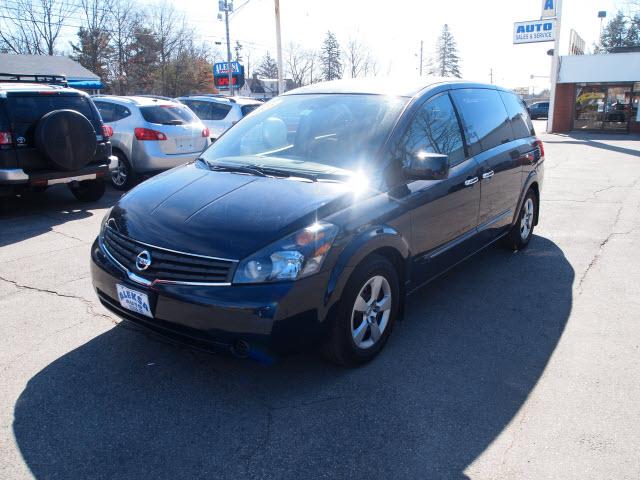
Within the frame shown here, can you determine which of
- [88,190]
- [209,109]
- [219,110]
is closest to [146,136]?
[88,190]

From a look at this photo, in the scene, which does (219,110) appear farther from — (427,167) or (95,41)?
(95,41)

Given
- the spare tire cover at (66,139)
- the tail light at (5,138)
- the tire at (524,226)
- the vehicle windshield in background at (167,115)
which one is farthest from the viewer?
the vehicle windshield in background at (167,115)

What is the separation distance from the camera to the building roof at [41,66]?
28086mm

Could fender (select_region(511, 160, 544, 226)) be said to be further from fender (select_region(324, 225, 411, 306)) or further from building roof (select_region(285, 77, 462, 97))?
fender (select_region(324, 225, 411, 306))

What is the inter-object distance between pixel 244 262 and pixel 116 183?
25.8ft

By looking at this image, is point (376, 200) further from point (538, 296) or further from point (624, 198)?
point (624, 198)

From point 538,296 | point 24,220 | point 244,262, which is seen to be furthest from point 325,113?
point 24,220

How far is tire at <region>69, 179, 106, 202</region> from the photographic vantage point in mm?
8430

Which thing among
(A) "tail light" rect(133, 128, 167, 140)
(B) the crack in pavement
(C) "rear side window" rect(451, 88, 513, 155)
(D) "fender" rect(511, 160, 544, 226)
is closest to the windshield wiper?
(B) the crack in pavement

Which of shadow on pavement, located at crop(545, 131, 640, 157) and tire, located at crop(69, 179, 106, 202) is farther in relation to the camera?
shadow on pavement, located at crop(545, 131, 640, 157)

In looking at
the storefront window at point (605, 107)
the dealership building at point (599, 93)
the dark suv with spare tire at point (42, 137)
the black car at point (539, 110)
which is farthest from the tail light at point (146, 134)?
the black car at point (539, 110)

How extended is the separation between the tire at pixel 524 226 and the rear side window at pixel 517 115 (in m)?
0.69

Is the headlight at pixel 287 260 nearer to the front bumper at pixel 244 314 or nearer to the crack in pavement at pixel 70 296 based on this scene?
the front bumper at pixel 244 314

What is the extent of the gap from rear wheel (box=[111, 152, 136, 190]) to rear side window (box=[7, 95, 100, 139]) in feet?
6.29
